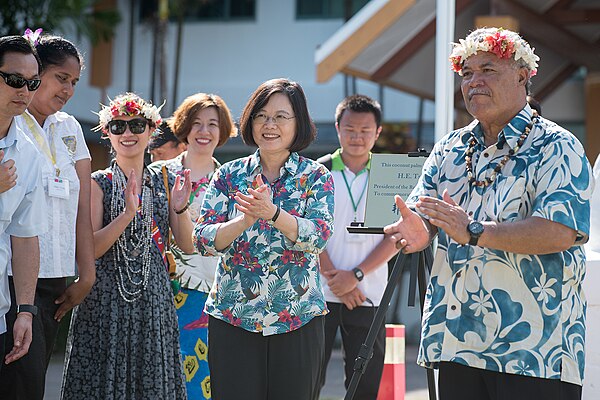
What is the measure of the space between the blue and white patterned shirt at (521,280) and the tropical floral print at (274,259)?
2.46 ft

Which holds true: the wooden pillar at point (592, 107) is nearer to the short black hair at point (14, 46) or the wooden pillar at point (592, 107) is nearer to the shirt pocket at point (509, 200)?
the shirt pocket at point (509, 200)

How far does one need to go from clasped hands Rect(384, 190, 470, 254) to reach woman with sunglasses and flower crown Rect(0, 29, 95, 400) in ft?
6.11

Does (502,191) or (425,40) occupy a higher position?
(425,40)

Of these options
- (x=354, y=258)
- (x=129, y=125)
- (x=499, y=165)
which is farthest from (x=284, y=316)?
(x=354, y=258)

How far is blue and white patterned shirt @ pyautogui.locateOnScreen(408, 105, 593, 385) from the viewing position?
3365 millimetres

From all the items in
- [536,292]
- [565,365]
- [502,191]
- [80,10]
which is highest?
[80,10]

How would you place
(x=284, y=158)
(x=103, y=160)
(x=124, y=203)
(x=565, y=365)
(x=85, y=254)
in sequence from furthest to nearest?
(x=103, y=160), (x=124, y=203), (x=85, y=254), (x=284, y=158), (x=565, y=365)

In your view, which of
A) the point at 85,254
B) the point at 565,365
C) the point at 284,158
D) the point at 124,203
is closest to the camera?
the point at 565,365

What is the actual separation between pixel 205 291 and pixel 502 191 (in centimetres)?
272

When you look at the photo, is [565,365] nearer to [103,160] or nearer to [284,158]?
[284,158]

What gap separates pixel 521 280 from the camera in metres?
3.40

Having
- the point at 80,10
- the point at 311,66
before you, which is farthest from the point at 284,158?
the point at 311,66

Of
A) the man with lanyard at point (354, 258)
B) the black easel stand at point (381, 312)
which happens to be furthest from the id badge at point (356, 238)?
the black easel stand at point (381, 312)

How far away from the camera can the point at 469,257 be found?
352 centimetres
